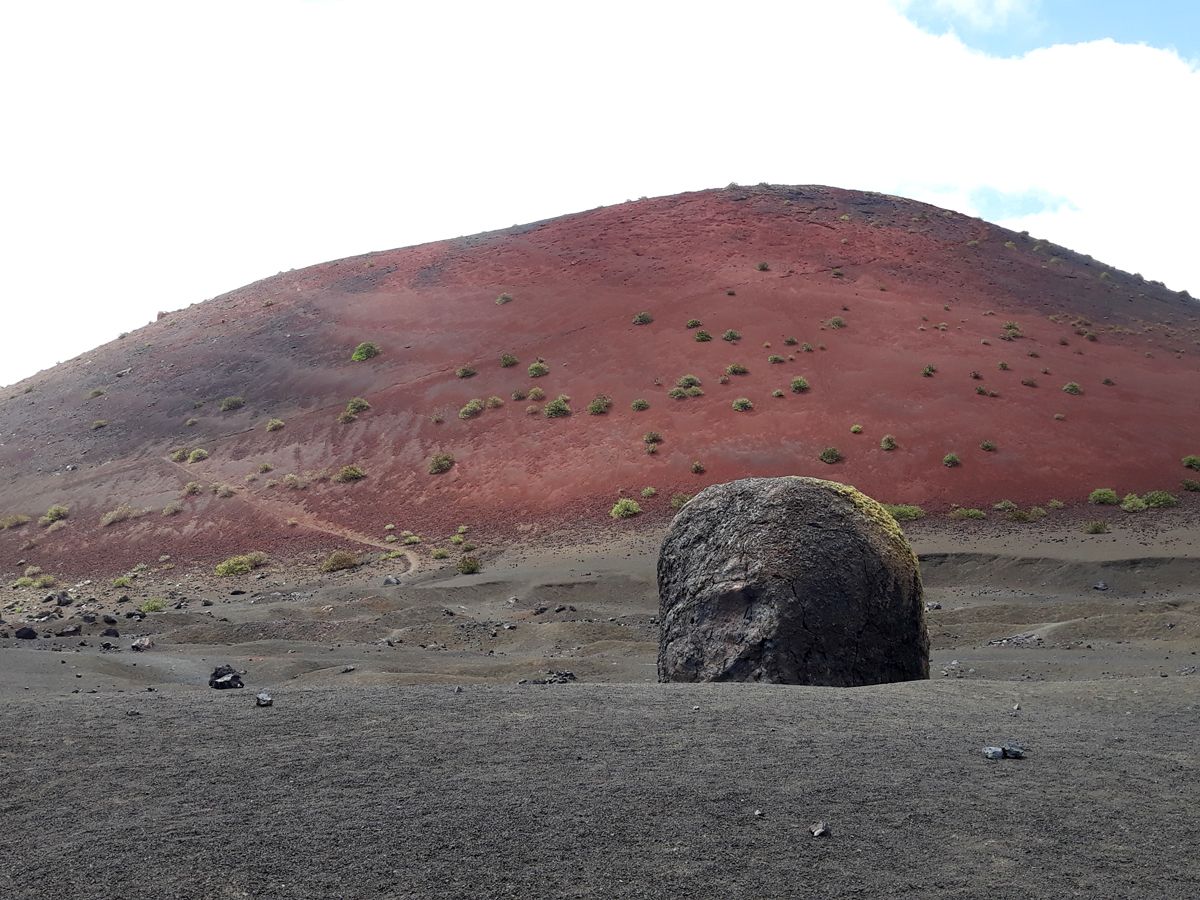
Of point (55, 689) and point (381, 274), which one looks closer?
point (55, 689)

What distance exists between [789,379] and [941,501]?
35.7 feet

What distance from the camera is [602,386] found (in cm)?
4150

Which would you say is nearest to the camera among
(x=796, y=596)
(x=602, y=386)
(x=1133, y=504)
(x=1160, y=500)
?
(x=796, y=596)

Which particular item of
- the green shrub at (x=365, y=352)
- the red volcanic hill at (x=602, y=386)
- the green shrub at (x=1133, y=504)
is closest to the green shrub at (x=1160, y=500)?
the green shrub at (x=1133, y=504)

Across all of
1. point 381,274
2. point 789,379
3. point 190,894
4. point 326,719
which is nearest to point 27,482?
point 381,274

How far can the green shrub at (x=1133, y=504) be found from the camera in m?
29.2

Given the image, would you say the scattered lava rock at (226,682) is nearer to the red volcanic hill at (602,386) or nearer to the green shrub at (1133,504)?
the red volcanic hill at (602,386)

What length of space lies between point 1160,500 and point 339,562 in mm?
25018

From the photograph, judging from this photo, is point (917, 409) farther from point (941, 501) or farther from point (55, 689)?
point (55, 689)

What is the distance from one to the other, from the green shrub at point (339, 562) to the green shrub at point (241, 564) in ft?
7.40

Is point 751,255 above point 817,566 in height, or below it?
above

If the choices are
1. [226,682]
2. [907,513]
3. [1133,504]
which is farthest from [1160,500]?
[226,682]

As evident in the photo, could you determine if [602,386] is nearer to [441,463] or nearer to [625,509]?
[441,463]

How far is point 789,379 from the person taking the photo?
132ft
